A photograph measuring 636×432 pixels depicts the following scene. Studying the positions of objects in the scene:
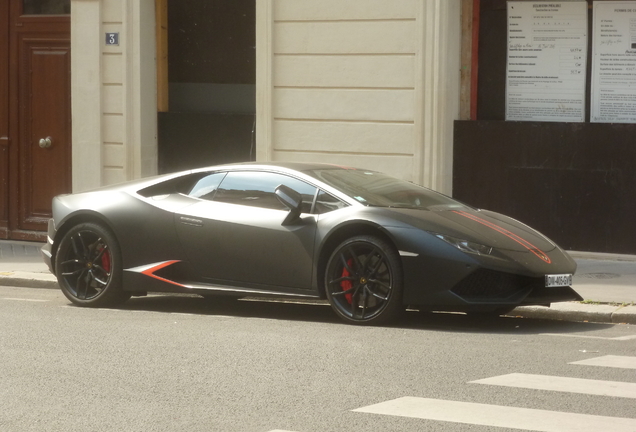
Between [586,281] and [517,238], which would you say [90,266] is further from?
[586,281]

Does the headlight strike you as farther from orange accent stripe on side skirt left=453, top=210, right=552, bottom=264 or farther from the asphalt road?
the asphalt road

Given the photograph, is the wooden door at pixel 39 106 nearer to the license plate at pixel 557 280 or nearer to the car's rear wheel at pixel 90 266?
the car's rear wheel at pixel 90 266

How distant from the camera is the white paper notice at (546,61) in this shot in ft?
41.3

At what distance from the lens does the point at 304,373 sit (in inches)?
247

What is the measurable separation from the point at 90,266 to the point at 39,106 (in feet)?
21.2

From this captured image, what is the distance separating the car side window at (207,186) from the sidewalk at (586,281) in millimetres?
2627

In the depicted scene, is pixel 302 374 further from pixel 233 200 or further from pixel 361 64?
pixel 361 64

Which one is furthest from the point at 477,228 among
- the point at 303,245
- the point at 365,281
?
the point at 303,245

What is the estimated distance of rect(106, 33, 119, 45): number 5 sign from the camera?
14578mm

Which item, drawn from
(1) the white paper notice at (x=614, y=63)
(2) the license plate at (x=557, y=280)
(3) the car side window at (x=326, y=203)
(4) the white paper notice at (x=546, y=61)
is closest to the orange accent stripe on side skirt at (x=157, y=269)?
(3) the car side window at (x=326, y=203)

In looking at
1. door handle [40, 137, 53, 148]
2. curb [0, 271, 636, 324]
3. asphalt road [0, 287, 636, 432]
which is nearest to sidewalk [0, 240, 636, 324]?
curb [0, 271, 636, 324]

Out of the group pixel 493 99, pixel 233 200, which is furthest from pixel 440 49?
pixel 233 200

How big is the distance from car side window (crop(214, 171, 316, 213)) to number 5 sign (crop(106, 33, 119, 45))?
247 inches

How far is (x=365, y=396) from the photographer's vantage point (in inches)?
222
